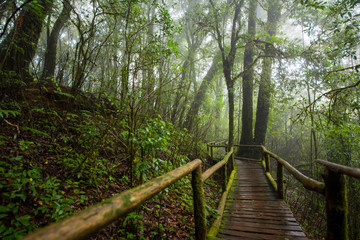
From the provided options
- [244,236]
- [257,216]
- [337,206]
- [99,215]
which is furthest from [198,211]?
[257,216]

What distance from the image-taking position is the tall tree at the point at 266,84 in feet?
27.5

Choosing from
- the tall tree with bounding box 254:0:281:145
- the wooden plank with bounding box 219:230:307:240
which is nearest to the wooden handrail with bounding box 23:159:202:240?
the wooden plank with bounding box 219:230:307:240

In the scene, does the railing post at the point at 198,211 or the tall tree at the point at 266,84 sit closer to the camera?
the railing post at the point at 198,211

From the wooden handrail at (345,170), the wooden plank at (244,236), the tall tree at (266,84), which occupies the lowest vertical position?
the wooden plank at (244,236)

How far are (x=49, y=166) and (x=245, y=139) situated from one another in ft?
31.2

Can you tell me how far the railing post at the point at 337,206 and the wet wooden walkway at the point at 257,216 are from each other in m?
0.97

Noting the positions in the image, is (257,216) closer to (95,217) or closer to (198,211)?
(198,211)

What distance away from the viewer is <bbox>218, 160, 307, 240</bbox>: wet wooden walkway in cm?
269

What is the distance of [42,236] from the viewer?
2.09 feet

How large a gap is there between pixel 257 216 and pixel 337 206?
1.82 m

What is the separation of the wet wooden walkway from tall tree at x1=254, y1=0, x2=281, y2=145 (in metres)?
5.20

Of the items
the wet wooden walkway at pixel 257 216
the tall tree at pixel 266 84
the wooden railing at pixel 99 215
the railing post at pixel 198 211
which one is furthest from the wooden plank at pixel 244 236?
the tall tree at pixel 266 84

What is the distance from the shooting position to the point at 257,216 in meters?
3.30

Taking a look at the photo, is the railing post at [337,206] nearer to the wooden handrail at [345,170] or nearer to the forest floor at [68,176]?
the wooden handrail at [345,170]
